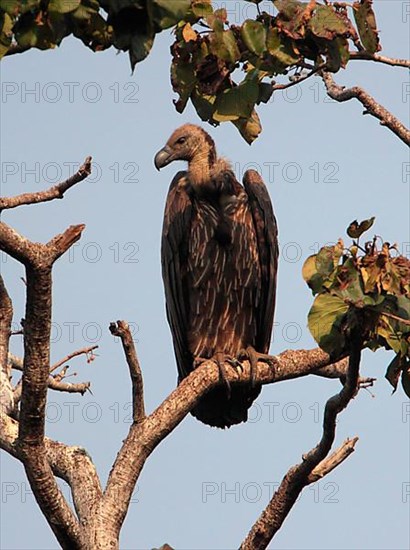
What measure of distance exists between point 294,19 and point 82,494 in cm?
274

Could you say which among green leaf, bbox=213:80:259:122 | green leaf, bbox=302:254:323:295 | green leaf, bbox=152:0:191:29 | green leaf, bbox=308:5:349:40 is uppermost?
green leaf, bbox=308:5:349:40

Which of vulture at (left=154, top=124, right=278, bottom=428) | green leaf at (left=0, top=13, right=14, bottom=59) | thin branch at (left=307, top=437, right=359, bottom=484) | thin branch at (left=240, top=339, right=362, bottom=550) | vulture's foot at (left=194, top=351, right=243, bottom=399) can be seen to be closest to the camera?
green leaf at (left=0, top=13, right=14, bottom=59)

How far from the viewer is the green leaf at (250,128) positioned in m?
5.13

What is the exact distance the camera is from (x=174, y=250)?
8414 mm

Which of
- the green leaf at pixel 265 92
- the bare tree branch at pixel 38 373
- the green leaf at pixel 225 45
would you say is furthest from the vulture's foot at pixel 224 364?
the green leaf at pixel 225 45

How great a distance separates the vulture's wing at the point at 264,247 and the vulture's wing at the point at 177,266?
51 centimetres

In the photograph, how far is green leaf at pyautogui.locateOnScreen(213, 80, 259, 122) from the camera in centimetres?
484

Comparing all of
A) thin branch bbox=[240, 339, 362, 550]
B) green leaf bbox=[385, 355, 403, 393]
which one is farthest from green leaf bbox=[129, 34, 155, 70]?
thin branch bbox=[240, 339, 362, 550]

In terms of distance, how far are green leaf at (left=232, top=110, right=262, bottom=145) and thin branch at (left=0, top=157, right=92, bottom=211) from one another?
76cm

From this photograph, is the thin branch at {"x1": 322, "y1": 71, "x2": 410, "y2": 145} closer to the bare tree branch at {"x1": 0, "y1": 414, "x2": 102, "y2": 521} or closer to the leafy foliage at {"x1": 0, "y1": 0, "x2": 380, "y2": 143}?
the leafy foliage at {"x1": 0, "y1": 0, "x2": 380, "y2": 143}

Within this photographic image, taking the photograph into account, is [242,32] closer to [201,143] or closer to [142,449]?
[142,449]

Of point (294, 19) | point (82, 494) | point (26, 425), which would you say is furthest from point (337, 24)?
point (82, 494)

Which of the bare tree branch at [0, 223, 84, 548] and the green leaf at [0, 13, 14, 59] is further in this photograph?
the bare tree branch at [0, 223, 84, 548]

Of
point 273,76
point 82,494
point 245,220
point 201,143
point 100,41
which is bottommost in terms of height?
point 82,494
